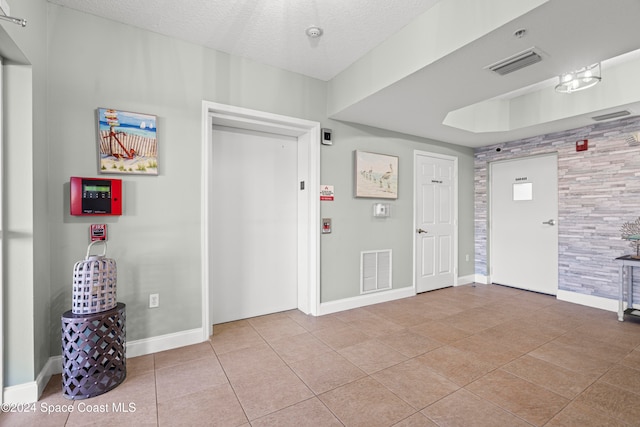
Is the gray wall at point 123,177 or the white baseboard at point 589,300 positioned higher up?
the gray wall at point 123,177

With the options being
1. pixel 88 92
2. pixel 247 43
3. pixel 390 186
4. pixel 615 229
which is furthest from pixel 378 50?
pixel 615 229

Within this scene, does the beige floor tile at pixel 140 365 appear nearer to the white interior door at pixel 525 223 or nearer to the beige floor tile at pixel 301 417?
the beige floor tile at pixel 301 417

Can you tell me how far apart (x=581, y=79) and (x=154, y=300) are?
14.7 feet

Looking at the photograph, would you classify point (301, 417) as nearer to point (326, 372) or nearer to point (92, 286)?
point (326, 372)

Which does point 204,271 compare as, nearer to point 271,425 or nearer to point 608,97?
point 271,425

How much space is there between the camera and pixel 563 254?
4.11m

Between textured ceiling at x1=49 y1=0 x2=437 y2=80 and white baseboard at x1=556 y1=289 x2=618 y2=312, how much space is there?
4.15 m

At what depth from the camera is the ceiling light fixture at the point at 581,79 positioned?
2693mm

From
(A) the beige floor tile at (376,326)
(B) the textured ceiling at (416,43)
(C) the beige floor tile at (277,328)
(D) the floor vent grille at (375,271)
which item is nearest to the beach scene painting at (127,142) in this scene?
(B) the textured ceiling at (416,43)

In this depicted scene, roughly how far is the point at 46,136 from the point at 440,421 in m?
3.31

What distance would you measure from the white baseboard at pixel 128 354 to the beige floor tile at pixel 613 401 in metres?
3.01

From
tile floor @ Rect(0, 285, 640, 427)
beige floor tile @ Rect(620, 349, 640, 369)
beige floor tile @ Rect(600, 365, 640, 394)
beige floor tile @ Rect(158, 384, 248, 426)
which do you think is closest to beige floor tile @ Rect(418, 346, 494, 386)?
tile floor @ Rect(0, 285, 640, 427)

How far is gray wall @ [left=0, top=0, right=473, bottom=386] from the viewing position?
1924 millimetres

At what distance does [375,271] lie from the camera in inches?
155
